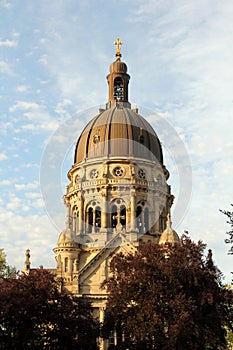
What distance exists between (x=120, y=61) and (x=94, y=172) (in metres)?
19.5

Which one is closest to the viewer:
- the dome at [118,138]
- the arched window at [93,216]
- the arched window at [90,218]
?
the arched window at [93,216]

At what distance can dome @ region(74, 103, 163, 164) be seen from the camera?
3120 inches

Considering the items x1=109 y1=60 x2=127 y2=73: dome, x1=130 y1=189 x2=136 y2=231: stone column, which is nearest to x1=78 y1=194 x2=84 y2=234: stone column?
x1=130 y1=189 x2=136 y2=231: stone column

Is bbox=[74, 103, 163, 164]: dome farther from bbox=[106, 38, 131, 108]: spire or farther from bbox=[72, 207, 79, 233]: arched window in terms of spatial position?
bbox=[72, 207, 79, 233]: arched window

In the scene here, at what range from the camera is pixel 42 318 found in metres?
43.0

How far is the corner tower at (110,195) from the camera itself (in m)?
68.1

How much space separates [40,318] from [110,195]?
1335 inches

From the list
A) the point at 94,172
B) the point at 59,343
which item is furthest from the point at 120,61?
the point at 59,343

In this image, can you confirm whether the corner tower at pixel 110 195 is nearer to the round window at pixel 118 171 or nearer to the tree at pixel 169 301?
the round window at pixel 118 171

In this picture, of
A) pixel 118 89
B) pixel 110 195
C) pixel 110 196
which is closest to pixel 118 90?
pixel 118 89

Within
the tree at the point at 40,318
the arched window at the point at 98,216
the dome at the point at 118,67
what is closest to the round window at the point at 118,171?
the arched window at the point at 98,216

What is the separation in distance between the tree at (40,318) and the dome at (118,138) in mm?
34113

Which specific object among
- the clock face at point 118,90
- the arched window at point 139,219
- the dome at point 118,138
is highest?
the clock face at point 118,90

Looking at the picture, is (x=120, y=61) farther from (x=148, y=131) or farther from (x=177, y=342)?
(x=177, y=342)
